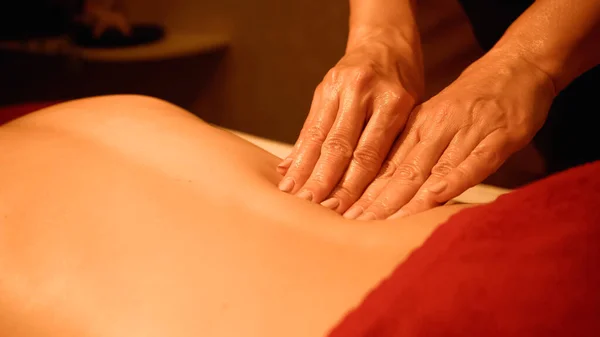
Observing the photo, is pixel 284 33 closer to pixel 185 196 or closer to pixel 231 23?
pixel 231 23

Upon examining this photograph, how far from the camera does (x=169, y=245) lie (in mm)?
535

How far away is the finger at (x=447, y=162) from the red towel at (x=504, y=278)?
256 mm

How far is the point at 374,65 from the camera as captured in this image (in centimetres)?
87

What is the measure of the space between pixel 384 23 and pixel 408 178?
0.37 meters

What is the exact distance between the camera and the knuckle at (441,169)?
2.48 ft

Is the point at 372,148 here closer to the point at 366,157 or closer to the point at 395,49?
the point at 366,157

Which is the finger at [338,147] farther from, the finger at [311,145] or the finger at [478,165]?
the finger at [478,165]

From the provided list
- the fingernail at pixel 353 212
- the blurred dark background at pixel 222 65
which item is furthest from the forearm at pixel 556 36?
the blurred dark background at pixel 222 65

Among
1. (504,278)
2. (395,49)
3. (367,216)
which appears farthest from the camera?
(395,49)

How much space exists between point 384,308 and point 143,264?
234 millimetres

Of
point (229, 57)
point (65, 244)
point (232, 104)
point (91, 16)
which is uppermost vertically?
point (65, 244)

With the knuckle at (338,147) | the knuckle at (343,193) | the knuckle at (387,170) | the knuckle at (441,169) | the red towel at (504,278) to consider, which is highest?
the red towel at (504,278)

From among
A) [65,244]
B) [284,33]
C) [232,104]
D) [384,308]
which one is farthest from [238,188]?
[232,104]

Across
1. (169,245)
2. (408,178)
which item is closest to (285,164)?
(408,178)
